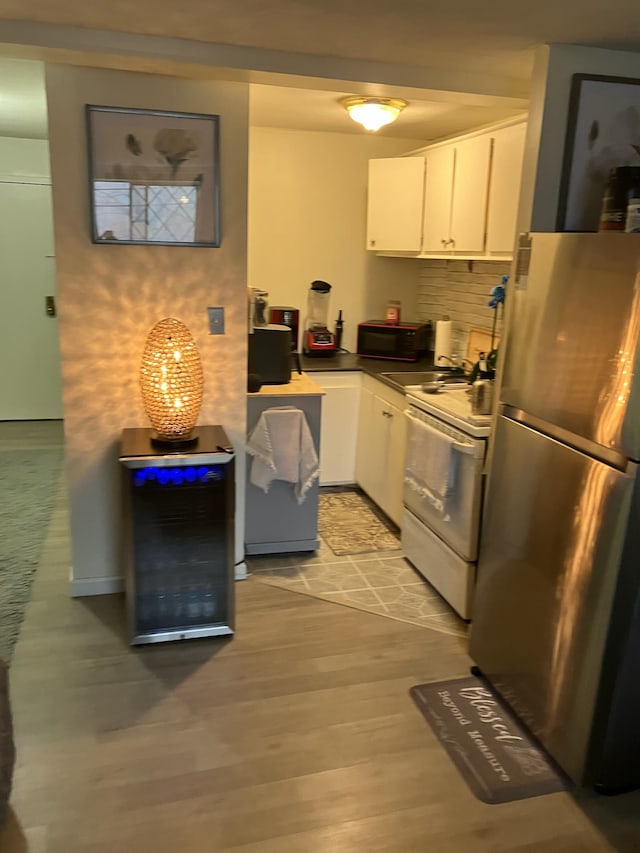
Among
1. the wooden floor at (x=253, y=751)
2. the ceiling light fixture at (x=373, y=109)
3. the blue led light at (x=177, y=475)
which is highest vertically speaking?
the ceiling light fixture at (x=373, y=109)

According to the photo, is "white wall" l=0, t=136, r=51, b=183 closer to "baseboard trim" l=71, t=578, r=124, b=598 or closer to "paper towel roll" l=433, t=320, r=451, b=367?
"paper towel roll" l=433, t=320, r=451, b=367

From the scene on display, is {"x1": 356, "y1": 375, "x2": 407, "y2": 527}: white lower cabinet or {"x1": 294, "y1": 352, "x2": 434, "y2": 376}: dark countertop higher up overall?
{"x1": 294, "y1": 352, "x2": 434, "y2": 376}: dark countertop

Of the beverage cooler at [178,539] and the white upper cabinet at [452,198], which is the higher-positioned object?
the white upper cabinet at [452,198]

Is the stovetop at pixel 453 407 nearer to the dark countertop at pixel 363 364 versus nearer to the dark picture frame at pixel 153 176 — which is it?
the dark countertop at pixel 363 364

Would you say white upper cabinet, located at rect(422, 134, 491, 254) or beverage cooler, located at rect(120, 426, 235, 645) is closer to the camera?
beverage cooler, located at rect(120, 426, 235, 645)

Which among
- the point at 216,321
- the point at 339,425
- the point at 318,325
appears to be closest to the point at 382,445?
the point at 339,425

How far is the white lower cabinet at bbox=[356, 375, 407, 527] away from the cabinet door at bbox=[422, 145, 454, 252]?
880mm

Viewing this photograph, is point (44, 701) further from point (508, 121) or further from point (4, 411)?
point (4, 411)

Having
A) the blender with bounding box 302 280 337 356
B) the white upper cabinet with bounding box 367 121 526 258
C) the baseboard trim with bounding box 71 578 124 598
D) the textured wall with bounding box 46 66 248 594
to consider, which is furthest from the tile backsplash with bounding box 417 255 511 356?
the baseboard trim with bounding box 71 578 124 598

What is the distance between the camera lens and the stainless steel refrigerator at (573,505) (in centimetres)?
191

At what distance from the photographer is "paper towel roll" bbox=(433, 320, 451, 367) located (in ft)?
13.9

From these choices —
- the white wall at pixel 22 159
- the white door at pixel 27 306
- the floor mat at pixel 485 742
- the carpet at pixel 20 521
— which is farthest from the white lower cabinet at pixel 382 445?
the white wall at pixel 22 159

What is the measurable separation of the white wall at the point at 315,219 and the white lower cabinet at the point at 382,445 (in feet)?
2.93

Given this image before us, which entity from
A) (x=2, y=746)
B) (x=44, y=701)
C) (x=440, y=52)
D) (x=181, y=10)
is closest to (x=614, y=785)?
(x=2, y=746)
